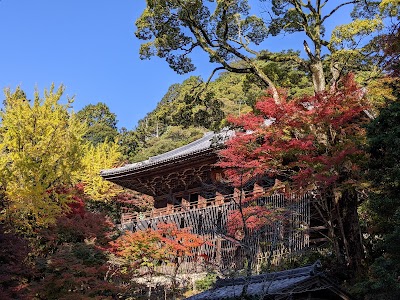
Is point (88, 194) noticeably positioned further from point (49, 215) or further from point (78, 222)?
point (49, 215)

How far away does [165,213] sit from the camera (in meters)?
18.4

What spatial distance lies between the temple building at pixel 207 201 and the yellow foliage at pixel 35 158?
12.5 ft

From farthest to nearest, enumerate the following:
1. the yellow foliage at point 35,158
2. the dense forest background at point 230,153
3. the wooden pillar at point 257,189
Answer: the wooden pillar at point 257,189 < the yellow foliage at point 35,158 < the dense forest background at point 230,153

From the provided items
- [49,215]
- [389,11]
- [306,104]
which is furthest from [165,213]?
[389,11]

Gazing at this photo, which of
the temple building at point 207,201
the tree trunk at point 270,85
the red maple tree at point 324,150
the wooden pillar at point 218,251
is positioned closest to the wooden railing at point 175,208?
the temple building at point 207,201

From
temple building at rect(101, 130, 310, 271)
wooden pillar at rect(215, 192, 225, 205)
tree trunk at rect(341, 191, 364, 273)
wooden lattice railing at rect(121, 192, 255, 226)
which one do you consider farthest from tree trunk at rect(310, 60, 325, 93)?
wooden pillar at rect(215, 192, 225, 205)

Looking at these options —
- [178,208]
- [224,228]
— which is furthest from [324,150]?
[178,208]

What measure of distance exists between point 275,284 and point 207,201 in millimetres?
10602

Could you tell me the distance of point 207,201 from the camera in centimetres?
1773

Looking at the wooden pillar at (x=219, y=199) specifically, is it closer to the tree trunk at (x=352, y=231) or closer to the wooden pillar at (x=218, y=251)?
the wooden pillar at (x=218, y=251)

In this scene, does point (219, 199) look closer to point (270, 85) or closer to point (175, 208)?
point (175, 208)

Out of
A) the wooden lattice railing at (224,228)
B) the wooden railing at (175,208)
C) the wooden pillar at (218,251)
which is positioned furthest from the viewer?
the wooden railing at (175,208)

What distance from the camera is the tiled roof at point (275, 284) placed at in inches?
262

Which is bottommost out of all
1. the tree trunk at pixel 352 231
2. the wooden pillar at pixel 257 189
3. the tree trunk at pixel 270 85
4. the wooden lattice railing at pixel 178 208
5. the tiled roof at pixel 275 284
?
the tiled roof at pixel 275 284
